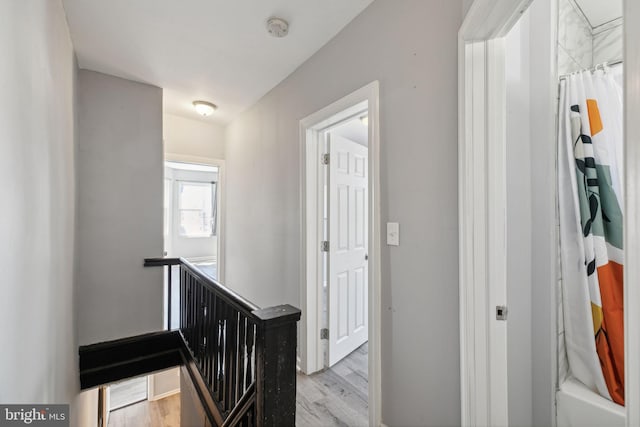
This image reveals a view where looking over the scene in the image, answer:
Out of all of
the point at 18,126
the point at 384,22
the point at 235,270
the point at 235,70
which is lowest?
the point at 235,270

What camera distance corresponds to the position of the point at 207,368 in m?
1.94

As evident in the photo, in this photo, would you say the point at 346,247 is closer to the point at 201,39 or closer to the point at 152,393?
the point at 201,39

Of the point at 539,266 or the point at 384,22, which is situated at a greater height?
the point at 384,22

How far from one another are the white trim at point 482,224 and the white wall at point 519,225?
0.15m

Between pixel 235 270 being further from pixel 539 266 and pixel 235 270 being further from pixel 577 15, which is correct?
pixel 577 15

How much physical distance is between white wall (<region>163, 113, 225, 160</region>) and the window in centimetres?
398

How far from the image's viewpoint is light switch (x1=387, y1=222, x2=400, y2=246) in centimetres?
150

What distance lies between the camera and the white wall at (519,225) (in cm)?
124

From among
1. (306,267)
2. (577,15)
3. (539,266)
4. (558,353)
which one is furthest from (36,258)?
(577,15)

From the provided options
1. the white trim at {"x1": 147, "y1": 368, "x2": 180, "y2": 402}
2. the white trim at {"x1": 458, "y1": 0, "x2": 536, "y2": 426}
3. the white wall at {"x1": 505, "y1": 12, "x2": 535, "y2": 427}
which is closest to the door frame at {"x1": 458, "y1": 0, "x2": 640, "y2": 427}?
the white trim at {"x1": 458, "y1": 0, "x2": 536, "y2": 426}

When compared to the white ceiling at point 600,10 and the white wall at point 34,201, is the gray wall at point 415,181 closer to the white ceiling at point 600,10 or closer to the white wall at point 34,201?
the white ceiling at point 600,10

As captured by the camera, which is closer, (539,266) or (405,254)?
(539,266)

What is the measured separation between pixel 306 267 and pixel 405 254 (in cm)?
99

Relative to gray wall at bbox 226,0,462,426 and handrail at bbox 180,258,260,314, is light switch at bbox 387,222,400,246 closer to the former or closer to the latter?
gray wall at bbox 226,0,462,426
